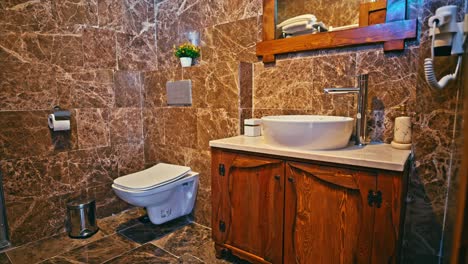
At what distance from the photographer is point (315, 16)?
5.53ft

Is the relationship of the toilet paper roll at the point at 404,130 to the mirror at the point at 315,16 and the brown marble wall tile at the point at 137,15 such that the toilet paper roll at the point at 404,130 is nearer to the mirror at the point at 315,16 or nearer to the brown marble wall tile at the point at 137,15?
the mirror at the point at 315,16

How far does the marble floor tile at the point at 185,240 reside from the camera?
1.83m

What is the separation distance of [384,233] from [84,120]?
7.20ft

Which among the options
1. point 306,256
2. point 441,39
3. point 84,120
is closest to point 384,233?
point 306,256

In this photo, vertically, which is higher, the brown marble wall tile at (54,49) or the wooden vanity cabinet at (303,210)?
the brown marble wall tile at (54,49)

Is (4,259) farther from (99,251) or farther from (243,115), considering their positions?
(243,115)

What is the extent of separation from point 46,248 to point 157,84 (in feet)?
4.92

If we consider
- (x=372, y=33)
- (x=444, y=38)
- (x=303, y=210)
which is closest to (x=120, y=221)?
(x=303, y=210)

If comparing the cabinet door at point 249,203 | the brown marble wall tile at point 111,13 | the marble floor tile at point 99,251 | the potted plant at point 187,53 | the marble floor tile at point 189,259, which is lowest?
the marble floor tile at point 189,259

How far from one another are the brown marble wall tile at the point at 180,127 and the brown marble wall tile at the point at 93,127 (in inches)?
20.0

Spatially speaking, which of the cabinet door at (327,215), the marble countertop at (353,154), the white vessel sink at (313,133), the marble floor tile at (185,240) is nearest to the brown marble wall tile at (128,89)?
the marble floor tile at (185,240)

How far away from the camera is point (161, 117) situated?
2.40m

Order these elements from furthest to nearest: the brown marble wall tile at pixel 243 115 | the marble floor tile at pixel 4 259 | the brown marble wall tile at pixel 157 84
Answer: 1. the brown marble wall tile at pixel 157 84
2. the brown marble wall tile at pixel 243 115
3. the marble floor tile at pixel 4 259

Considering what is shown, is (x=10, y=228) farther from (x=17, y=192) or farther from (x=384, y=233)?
(x=384, y=233)
